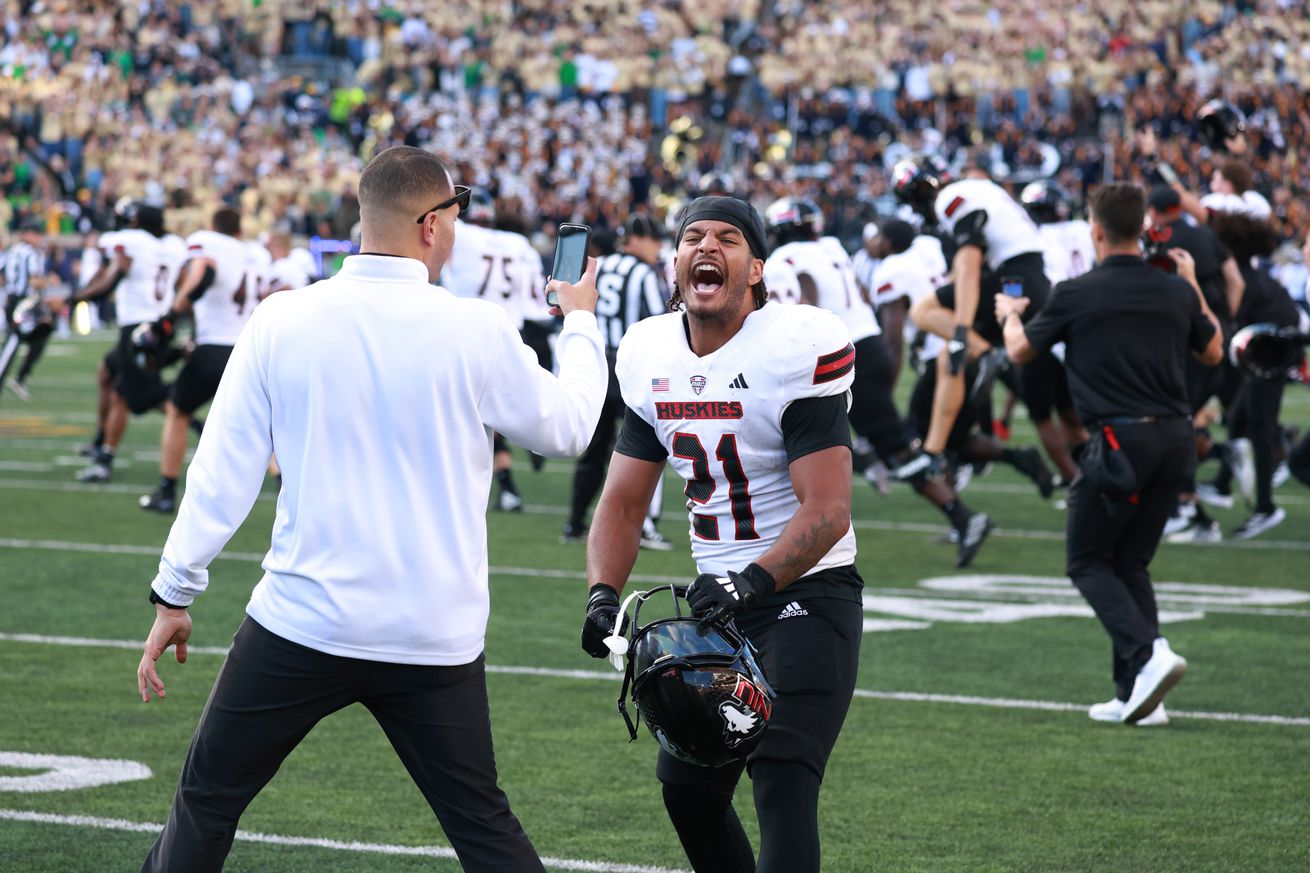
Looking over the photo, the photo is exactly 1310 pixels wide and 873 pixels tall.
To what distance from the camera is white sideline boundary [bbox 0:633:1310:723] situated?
22.1 ft

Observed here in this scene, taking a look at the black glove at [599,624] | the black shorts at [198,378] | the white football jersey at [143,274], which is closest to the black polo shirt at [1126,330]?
the black glove at [599,624]

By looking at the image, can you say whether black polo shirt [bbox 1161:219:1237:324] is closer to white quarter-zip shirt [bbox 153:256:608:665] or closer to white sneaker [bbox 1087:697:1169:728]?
white sneaker [bbox 1087:697:1169:728]

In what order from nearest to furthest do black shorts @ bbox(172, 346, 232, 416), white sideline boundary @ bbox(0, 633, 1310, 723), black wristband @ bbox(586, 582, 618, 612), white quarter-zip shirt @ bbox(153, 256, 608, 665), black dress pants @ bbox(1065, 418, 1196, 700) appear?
white quarter-zip shirt @ bbox(153, 256, 608, 665) < black wristband @ bbox(586, 582, 618, 612) < black dress pants @ bbox(1065, 418, 1196, 700) < white sideline boundary @ bbox(0, 633, 1310, 723) < black shorts @ bbox(172, 346, 232, 416)

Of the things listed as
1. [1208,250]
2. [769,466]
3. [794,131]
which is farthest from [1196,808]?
[794,131]

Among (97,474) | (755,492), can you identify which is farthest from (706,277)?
(97,474)

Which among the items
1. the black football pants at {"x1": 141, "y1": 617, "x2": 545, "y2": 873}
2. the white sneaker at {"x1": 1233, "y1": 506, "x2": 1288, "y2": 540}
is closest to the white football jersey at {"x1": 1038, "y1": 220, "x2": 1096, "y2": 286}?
the white sneaker at {"x1": 1233, "y1": 506, "x2": 1288, "y2": 540}

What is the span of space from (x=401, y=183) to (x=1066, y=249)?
32.2 ft

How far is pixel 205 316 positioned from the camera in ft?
39.8

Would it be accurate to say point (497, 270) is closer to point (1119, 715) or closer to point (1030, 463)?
point (1030, 463)

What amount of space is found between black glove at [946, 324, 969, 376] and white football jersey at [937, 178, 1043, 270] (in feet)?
1.84

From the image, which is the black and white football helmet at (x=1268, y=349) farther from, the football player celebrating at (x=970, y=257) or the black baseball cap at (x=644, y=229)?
the black baseball cap at (x=644, y=229)

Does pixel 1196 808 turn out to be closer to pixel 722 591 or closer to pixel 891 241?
pixel 722 591

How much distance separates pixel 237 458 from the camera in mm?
3605

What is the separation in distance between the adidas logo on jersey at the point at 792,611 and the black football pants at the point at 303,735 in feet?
2.56
